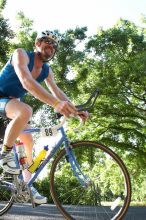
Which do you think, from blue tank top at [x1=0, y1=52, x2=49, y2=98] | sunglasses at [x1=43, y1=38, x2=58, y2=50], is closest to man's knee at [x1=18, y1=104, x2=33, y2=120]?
blue tank top at [x1=0, y1=52, x2=49, y2=98]

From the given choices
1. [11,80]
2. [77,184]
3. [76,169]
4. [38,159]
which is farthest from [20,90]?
[77,184]

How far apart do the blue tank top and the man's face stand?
0.11 meters

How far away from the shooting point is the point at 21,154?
13.4 feet

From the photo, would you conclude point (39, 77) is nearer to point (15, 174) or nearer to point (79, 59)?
point (15, 174)

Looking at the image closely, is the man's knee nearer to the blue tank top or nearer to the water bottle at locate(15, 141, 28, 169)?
the blue tank top

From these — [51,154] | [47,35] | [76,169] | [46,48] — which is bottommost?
[76,169]

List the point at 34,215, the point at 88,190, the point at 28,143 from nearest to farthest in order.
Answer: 1. the point at 88,190
2. the point at 28,143
3. the point at 34,215

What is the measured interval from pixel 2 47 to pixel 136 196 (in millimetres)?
15568

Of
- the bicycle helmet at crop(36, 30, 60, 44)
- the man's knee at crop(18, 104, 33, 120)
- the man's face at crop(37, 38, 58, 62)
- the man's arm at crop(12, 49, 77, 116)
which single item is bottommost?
the man's knee at crop(18, 104, 33, 120)

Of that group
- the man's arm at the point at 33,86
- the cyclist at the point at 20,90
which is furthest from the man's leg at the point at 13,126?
the man's arm at the point at 33,86

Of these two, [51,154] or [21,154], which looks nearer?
[51,154]

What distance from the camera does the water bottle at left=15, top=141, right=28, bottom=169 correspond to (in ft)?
13.3

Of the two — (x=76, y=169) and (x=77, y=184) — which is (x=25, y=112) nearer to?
(x=76, y=169)

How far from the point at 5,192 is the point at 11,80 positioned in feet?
3.88
